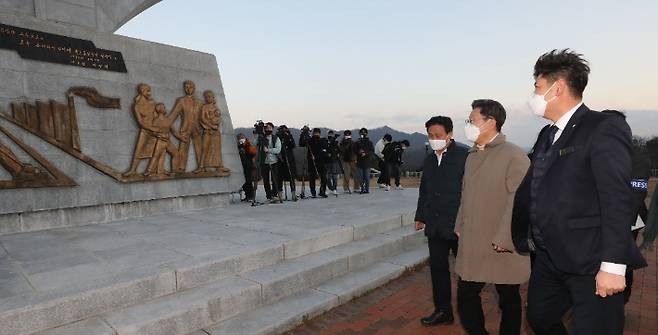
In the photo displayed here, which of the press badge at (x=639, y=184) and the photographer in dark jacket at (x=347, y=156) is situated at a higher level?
the photographer in dark jacket at (x=347, y=156)

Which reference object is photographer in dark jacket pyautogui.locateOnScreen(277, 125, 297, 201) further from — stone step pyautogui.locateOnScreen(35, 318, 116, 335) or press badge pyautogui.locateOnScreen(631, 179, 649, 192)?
press badge pyautogui.locateOnScreen(631, 179, 649, 192)

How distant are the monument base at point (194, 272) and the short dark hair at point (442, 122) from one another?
2.05m

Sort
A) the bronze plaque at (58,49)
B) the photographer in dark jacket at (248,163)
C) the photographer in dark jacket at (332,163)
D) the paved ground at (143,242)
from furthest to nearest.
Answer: the photographer in dark jacket at (332,163) < the photographer in dark jacket at (248,163) < the bronze plaque at (58,49) < the paved ground at (143,242)

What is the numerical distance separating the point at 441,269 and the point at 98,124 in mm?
6195

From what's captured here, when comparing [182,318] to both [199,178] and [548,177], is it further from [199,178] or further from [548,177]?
[199,178]

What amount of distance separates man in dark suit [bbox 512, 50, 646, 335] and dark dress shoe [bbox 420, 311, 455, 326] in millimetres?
1387

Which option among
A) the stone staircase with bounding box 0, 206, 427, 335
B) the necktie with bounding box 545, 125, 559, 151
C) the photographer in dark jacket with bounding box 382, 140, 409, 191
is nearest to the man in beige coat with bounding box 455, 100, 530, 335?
the necktie with bounding box 545, 125, 559, 151

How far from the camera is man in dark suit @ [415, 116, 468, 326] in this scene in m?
3.34

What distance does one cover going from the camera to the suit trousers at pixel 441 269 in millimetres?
3424

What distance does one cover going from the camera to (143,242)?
192 inches

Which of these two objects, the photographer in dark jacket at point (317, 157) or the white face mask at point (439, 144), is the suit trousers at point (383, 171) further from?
the white face mask at point (439, 144)

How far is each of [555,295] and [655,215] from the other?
190 centimetres

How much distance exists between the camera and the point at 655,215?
3.25 m

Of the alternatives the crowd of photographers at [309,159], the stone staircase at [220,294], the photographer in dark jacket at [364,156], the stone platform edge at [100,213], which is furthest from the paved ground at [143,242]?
Result: the photographer in dark jacket at [364,156]
